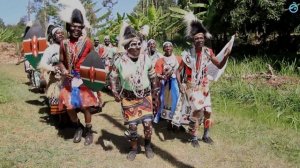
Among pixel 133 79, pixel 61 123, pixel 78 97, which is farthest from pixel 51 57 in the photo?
pixel 133 79

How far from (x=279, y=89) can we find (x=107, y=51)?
4989mm

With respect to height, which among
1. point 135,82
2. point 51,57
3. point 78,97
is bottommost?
point 78,97

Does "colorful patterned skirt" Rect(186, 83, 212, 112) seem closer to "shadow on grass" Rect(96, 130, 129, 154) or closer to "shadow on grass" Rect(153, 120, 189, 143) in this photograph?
"shadow on grass" Rect(153, 120, 189, 143)

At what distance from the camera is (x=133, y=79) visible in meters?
5.54

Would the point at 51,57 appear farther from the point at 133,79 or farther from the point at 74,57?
the point at 133,79

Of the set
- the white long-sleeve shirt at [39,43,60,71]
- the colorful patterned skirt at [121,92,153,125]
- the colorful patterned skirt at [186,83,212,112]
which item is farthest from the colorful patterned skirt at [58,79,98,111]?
the colorful patterned skirt at [186,83,212,112]

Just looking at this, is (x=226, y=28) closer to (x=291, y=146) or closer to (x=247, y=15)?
(x=247, y=15)

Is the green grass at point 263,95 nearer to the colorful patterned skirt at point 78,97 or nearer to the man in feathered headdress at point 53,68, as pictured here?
the colorful patterned skirt at point 78,97

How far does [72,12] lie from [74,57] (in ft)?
2.09

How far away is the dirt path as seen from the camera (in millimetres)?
5684

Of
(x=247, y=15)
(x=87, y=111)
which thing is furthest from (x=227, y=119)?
(x=247, y=15)

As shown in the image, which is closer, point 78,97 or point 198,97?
point 78,97

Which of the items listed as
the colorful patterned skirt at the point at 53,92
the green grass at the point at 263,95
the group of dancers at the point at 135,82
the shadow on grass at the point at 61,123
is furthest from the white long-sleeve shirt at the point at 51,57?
the green grass at the point at 263,95

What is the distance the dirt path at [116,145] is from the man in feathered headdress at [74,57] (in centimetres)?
72
